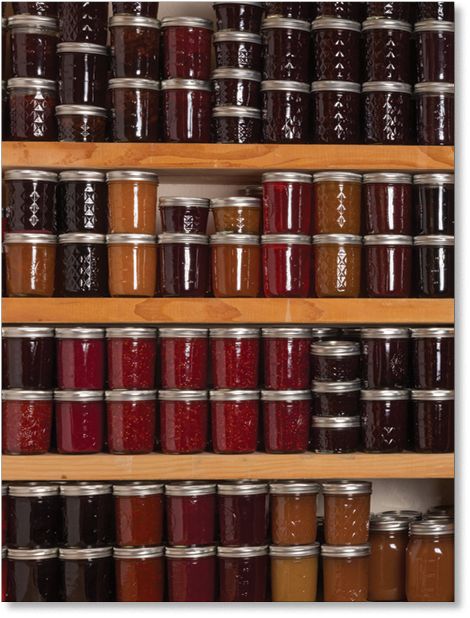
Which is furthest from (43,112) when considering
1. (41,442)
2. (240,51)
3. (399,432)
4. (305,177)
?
(399,432)

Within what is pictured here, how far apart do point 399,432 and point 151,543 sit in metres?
0.58

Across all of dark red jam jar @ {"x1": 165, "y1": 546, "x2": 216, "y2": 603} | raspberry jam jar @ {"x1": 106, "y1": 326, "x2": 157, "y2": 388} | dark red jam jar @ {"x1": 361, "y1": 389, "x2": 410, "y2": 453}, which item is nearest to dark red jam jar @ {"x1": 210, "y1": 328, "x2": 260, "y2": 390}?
raspberry jam jar @ {"x1": 106, "y1": 326, "x2": 157, "y2": 388}

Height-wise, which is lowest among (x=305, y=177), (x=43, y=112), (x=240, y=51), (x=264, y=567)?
(x=264, y=567)

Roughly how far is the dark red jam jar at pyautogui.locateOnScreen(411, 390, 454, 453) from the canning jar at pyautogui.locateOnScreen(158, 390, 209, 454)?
47 centimetres

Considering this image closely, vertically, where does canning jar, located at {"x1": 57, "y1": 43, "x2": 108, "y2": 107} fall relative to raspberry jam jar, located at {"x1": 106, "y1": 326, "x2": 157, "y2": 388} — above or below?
above

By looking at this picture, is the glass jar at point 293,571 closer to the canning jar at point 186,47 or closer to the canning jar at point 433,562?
the canning jar at point 433,562

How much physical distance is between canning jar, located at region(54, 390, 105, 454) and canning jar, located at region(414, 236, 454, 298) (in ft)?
2.45

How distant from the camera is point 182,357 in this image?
2035 mm

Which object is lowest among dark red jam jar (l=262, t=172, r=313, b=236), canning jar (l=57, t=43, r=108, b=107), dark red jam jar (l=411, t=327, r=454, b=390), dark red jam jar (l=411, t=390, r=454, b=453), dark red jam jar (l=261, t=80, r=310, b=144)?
dark red jam jar (l=411, t=390, r=454, b=453)

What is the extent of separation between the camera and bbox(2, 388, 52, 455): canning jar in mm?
2008

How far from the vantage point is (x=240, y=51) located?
2.07 metres

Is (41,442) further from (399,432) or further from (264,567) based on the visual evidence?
(399,432)

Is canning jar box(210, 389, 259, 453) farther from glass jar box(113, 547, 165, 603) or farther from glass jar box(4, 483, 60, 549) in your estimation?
glass jar box(4, 483, 60, 549)

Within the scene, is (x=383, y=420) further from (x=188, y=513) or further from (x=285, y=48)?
(x=285, y=48)
